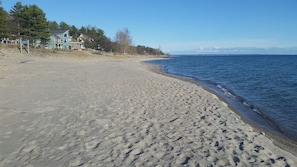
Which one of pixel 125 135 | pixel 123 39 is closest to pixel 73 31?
pixel 123 39

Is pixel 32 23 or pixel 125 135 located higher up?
pixel 32 23

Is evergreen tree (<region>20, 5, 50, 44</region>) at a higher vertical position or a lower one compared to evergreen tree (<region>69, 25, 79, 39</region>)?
lower

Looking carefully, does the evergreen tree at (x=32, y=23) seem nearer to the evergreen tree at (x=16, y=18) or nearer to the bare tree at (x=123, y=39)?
the evergreen tree at (x=16, y=18)

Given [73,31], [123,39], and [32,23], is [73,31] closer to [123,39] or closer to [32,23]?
[123,39]

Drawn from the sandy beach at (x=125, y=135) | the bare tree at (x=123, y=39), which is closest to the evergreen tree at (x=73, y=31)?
the bare tree at (x=123, y=39)

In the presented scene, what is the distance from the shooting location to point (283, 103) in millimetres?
14883

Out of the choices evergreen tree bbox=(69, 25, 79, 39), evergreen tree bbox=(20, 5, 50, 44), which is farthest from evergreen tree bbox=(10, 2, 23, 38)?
evergreen tree bbox=(69, 25, 79, 39)

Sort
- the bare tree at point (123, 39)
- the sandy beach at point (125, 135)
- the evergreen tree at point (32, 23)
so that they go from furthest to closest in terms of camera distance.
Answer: the bare tree at point (123, 39) → the evergreen tree at point (32, 23) → the sandy beach at point (125, 135)

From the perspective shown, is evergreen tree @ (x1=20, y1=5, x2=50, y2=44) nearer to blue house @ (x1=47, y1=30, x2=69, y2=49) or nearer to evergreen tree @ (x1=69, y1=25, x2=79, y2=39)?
blue house @ (x1=47, y1=30, x2=69, y2=49)

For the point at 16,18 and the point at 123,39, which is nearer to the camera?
the point at 16,18

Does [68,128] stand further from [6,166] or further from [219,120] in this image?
[219,120]

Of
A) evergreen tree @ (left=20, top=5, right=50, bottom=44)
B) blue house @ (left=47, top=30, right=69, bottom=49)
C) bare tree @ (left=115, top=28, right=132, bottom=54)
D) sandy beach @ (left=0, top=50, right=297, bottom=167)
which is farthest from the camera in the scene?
bare tree @ (left=115, top=28, right=132, bottom=54)

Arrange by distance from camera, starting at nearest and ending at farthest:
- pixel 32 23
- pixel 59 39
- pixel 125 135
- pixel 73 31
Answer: pixel 125 135, pixel 32 23, pixel 59 39, pixel 73 31

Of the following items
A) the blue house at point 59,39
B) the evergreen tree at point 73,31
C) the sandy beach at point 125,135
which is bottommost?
the sandy beach at point 125,135
